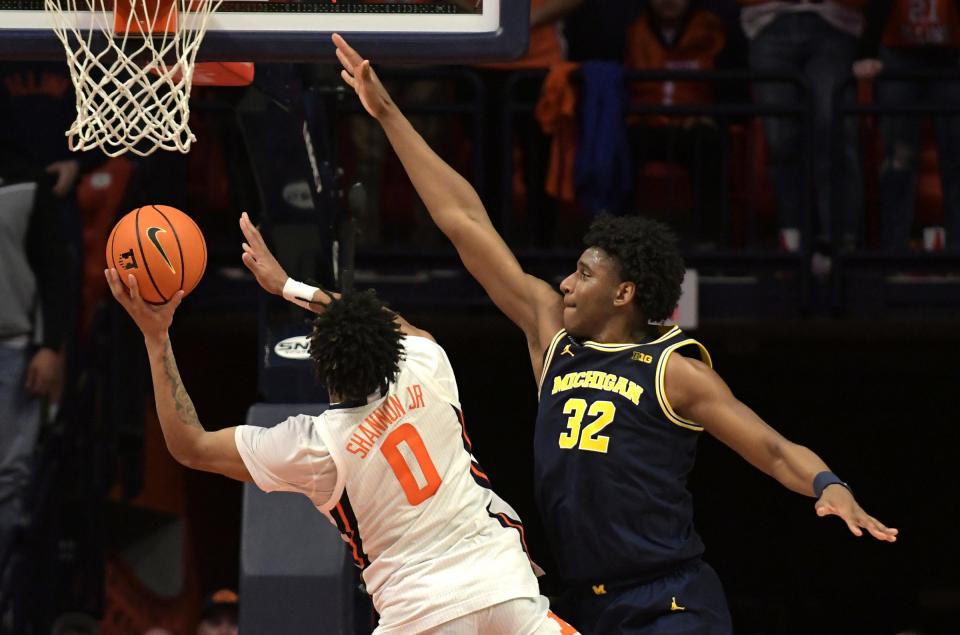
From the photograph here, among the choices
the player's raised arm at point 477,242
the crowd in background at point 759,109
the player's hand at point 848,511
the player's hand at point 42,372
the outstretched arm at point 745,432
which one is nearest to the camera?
the player's hand at point 848,511

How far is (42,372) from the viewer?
7.91 m

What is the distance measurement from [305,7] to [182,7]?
0.39 meters

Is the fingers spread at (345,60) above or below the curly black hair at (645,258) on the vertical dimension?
above

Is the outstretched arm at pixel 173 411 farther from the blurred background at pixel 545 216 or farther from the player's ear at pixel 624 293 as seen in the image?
the blurred background at pixel 545 216

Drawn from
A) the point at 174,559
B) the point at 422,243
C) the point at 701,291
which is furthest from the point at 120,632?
the point at 701,291

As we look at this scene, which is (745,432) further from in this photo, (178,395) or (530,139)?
(530,139)

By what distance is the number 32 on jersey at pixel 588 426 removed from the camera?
16.3ft

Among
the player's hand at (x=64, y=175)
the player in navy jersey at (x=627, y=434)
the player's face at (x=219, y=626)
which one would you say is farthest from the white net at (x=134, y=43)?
the player's face at (x=219, y=626)

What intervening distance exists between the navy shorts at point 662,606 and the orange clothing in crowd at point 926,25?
4.38 metres

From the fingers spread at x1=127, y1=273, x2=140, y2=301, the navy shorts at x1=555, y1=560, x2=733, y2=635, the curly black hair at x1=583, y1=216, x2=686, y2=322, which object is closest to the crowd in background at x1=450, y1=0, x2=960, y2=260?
the curly black hair at x1=583, y1=216, x2=686, y2=322

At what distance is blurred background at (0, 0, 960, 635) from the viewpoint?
8211 mm

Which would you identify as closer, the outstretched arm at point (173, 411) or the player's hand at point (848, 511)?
the player's hand at point (848, 511)

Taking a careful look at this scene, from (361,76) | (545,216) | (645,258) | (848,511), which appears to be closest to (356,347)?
(361,76)

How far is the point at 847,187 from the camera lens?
8.55 m
